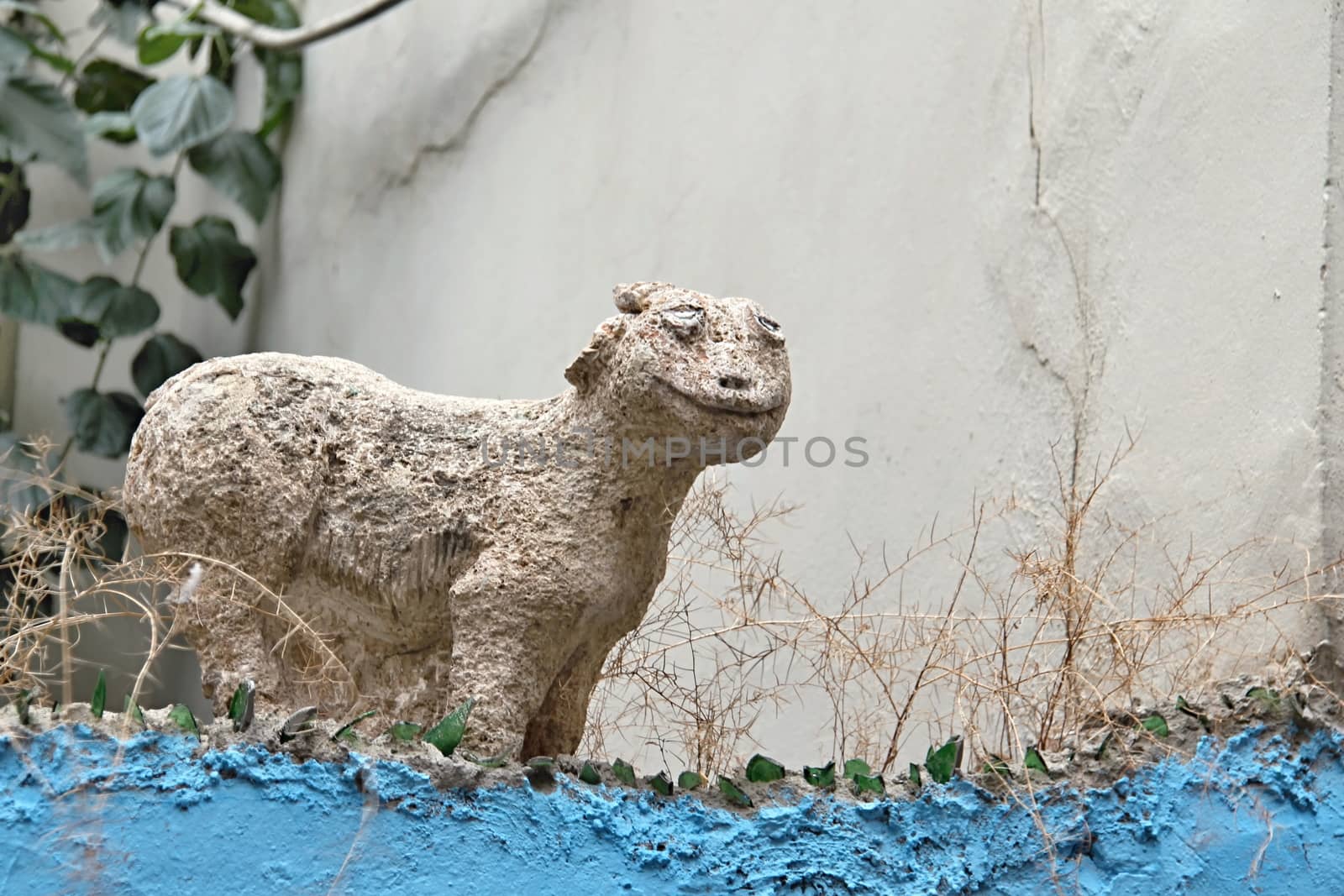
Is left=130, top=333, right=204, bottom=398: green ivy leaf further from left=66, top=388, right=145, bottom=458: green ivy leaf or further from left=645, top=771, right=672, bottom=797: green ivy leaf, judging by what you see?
left=645, top=771, right=672, bottom=797: green ivy leaf

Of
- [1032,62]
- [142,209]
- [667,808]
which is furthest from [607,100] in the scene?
[667,808]

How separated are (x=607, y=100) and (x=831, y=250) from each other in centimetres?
53

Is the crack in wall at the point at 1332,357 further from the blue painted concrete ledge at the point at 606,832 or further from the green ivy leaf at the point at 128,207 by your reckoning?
the green ivy leaf at the point at 128,207

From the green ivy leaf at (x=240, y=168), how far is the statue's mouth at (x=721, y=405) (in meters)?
1.92

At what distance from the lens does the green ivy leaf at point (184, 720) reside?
1.02 metres

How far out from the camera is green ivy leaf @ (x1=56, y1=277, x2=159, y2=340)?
9.10 feet

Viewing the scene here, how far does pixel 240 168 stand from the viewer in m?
2.83

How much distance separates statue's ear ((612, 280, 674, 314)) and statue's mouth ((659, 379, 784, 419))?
8 cm

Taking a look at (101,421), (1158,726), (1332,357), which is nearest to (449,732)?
(1158,726)

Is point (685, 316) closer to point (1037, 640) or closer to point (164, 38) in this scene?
point (1037, 640)

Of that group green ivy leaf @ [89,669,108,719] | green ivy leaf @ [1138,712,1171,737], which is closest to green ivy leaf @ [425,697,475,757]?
green ivy leaf @ [89,669,108,719]

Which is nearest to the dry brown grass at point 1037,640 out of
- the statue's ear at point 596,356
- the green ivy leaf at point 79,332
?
the statue's ear at point 596,356

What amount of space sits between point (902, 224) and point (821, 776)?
941 millimetres

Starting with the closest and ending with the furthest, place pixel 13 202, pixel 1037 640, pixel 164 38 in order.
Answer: pixel 1037 640 < pixel 164 38 < pixel 13 202
